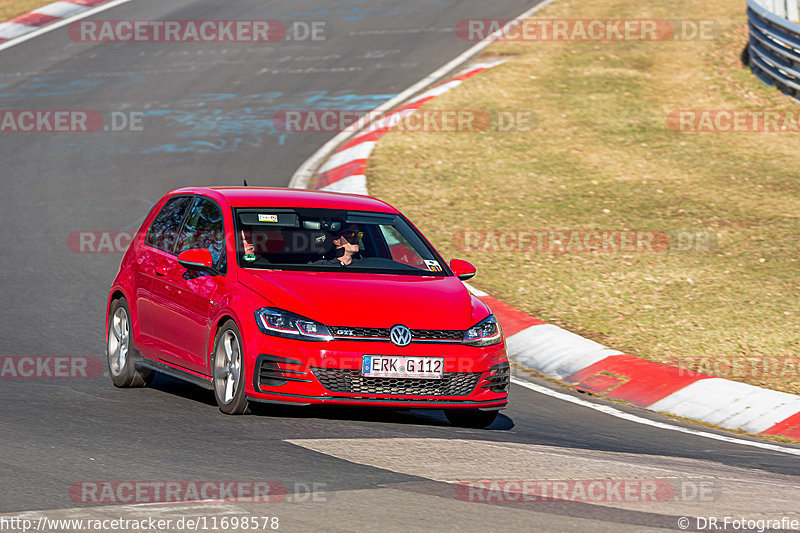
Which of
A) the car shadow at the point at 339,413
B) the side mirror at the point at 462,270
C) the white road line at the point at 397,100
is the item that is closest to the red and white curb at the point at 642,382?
the car shadow at the point at 339,413

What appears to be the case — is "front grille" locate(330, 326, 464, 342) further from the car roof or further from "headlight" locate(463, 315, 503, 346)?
the car roof

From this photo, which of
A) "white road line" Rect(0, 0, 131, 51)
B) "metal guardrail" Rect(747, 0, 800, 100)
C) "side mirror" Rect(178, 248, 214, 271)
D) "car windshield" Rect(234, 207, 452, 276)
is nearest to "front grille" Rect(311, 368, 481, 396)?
"car windshield" Rect(234, 207, 452, 276)

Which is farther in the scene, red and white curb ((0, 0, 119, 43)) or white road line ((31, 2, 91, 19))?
white road line ((31, 2, 91, 19))

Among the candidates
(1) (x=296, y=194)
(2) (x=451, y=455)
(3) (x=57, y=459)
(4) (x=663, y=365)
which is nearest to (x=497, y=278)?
(4) (x=663, y=365)

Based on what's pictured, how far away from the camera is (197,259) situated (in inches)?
347

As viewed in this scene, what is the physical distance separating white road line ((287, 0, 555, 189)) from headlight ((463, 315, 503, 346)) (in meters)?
7.79

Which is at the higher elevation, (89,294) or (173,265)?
(173,265)

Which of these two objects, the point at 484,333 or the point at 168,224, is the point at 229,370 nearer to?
the point at 484,333

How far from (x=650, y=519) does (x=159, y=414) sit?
149 inches

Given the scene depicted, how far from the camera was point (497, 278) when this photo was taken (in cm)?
1339

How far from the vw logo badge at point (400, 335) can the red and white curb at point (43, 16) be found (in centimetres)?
1926

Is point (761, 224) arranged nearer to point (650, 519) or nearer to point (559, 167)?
point (559, 167)

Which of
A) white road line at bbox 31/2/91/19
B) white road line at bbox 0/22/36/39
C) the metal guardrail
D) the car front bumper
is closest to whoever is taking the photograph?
the car front bumper

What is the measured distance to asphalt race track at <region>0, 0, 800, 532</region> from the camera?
6207mm
